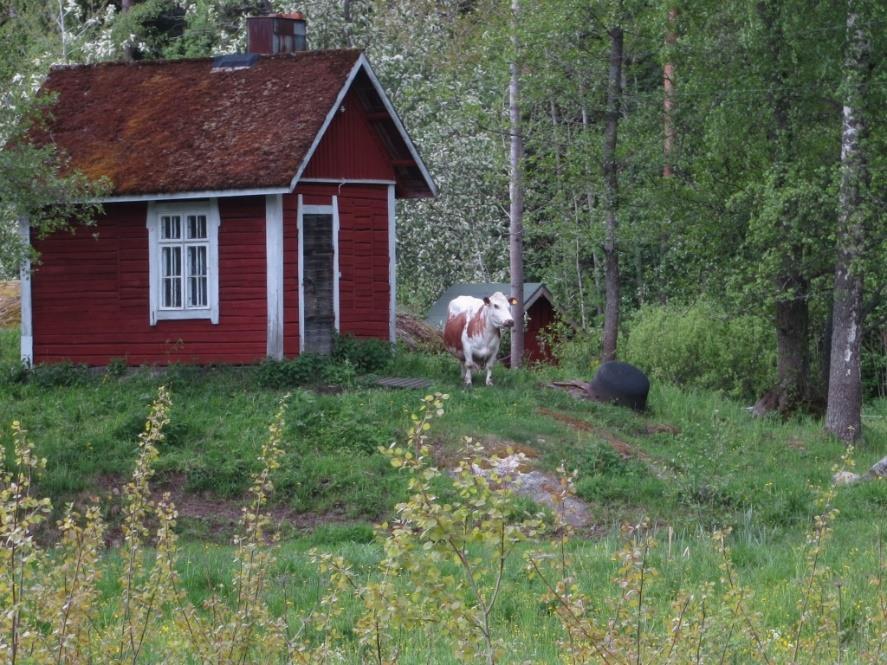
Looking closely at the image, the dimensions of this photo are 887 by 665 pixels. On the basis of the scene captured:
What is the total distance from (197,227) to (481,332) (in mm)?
4958

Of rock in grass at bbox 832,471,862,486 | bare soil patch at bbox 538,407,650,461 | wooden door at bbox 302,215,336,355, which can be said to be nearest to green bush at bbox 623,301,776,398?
bare soil patch at bbox 538,407,650,461

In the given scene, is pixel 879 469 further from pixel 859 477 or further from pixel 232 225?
pixel 232 225

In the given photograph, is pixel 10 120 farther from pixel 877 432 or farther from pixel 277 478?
pixel 877 432

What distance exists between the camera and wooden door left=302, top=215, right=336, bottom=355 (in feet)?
73.3

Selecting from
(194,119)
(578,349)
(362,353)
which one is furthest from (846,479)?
(578,349)

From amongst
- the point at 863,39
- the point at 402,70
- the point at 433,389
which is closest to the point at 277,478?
the point at 433,389

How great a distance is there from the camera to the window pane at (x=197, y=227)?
880 inches

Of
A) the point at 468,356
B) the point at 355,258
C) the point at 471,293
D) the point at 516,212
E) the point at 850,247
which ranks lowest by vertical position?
the point at 468,356

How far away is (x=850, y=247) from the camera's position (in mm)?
19891

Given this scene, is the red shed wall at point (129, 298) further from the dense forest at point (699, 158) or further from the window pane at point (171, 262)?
the dense forest at point (699, 158)

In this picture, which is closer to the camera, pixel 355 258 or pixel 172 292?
pixel 172 292

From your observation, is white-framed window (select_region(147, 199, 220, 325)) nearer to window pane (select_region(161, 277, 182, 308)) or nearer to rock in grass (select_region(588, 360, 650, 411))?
window pane (select_region(161, 277, 182, 308))

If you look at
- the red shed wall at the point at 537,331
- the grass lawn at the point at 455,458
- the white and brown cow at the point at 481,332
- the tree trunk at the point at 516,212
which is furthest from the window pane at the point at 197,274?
the red shed wall at the point at 537,331

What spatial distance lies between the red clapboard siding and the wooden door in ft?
2.83
